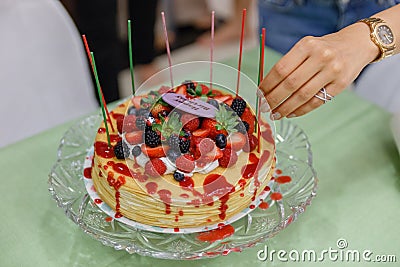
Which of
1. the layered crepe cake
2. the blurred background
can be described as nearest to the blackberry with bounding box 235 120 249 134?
the layered crepe cake

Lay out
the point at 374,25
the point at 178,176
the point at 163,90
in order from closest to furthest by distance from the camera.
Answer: the point at 178,176 < the point at 374,25 < the point at 163,90

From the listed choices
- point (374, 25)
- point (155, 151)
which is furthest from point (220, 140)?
point (374, 25)

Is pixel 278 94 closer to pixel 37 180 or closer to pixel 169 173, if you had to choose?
pixel 169 173

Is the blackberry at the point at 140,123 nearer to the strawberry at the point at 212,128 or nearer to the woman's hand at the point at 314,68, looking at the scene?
the strawberry at the point at 212,128

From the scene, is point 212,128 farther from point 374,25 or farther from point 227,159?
point 374,25

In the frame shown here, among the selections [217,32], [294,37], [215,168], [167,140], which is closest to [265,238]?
[215,168]

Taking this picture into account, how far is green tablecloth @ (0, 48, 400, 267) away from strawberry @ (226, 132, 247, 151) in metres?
0.23

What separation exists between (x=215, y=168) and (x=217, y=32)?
8.99 feet

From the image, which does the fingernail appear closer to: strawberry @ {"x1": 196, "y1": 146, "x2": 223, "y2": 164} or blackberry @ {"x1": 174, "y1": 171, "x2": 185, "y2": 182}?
strawberry @ {"x1": 196, "y1": 146, "x2": 223, "y2": 164}

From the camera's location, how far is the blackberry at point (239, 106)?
47.0 inches

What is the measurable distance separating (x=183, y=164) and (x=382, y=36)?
0.57 metres

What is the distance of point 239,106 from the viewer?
1195 millimetres

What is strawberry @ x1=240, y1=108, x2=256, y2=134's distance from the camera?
1.20 m

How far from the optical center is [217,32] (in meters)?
3.72
